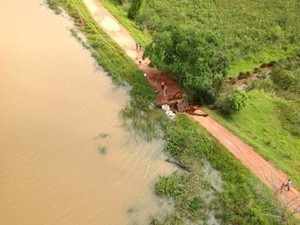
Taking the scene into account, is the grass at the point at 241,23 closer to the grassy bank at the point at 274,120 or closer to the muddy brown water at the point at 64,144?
the grassy bank at the point at 274,120

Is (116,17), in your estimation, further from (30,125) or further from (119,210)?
(119,210)

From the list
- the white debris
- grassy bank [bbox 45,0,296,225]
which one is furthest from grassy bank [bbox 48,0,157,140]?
the white debris

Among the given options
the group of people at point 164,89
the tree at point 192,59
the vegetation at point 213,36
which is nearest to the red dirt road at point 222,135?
the group of people at point 164,89

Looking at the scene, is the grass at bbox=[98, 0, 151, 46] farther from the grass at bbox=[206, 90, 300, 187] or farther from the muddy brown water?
the grass at bbox=[206, 90, 300, 187]

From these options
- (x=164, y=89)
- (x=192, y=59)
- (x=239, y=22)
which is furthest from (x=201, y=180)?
(x=239, y=22)

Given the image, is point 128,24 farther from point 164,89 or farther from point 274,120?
point 274,120
